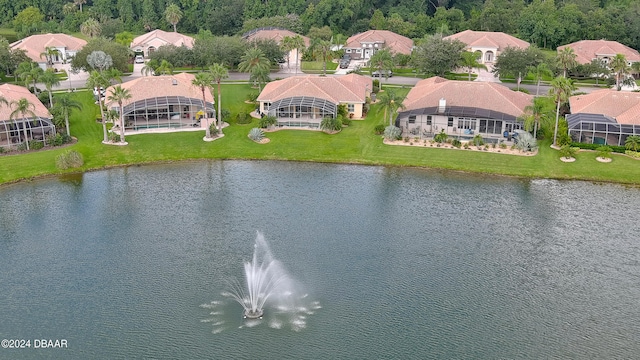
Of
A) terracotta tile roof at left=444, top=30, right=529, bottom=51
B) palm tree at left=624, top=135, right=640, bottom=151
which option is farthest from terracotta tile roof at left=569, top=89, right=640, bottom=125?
terracotta tile roof at left=444, top=30, right=529, bottom=51

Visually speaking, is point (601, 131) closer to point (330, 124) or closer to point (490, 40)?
point (330, 124)

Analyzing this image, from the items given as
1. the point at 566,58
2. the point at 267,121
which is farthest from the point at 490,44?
the point at 267,121

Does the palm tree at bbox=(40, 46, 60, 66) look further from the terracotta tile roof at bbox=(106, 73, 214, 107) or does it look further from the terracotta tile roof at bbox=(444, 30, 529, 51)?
the terracotta tile roof at bbox=(444, 30, 529, 51)

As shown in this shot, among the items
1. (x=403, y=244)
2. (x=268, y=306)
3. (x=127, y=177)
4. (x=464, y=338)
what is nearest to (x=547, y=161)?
(x=403, y=244)

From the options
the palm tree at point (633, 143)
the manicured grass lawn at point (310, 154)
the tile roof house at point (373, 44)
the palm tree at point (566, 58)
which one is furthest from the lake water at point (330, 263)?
the tile roof house at point (373, 44)

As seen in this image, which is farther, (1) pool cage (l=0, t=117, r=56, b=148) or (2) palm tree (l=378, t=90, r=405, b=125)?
(2) palm tree (l=378, t=90, r=405, b=125)

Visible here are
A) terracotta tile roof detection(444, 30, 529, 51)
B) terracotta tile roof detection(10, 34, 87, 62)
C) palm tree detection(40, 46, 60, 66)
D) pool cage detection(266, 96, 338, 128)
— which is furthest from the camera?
terracotta tile roof detection(444, 30, 529, 51)

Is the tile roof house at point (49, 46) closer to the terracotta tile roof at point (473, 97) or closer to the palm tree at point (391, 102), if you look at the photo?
the palm tree at point (391, 102)
